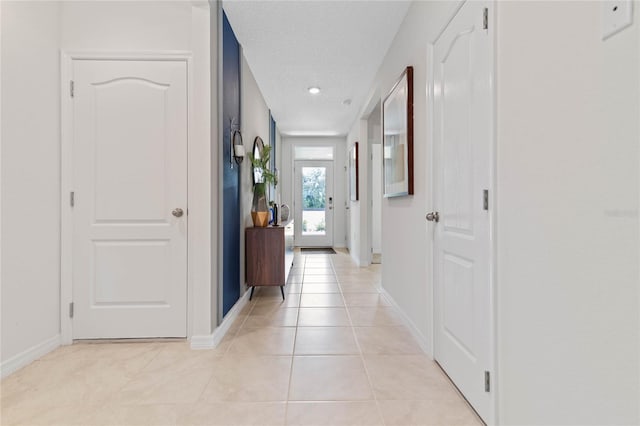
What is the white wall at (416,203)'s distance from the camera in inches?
79.2

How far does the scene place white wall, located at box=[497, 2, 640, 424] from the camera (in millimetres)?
732

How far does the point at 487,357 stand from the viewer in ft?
4.37

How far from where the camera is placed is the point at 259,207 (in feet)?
11.5

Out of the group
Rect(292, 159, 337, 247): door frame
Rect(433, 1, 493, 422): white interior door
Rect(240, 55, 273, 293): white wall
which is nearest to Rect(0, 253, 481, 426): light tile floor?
Rect(433, 1, 493, 422): white interior door

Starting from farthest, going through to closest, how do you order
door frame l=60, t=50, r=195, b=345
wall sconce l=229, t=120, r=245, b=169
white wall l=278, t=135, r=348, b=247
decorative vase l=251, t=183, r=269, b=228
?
white wall l=278, t=135, r=348, b=247, decorative vase l=251, t=183, r=269, b=228, wall sconce l=229, t=120, r=245, b=169, door frame l=60, t=50, r=195, b=345

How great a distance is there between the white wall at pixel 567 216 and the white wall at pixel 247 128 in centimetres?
242

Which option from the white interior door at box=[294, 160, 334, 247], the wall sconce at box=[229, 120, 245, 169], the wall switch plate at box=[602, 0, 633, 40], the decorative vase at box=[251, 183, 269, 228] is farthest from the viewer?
the white interior door at box=[294, 160, 334, 247]

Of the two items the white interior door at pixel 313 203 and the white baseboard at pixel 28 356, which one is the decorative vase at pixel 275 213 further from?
the white interior door at pixel 313 203

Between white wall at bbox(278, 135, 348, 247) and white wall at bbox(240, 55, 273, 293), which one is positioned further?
white wall at bbox(278, 135, 348, 247)

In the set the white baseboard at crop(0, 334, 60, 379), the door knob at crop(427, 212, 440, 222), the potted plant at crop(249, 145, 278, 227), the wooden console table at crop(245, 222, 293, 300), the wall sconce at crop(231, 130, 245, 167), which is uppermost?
the wall sconce at crop(231, 130, 245, 167)

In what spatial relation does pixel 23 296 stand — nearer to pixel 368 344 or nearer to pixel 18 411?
pixel 18 411

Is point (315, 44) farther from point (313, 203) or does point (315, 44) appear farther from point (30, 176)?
point (313, 203)

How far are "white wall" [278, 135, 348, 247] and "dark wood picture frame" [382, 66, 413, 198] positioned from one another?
3936 millimetres

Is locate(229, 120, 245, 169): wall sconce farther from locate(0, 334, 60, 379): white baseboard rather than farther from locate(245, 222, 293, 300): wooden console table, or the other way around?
locate(0, 334, 60, 379): white baseboard
